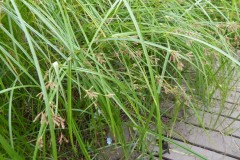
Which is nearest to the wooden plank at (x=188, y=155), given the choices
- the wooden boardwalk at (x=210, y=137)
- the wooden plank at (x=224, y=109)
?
the wooden boardwalk at (x=210, y=137)

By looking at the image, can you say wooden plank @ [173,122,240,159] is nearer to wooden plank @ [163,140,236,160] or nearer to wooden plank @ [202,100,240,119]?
wooden plank @ [163,140,236,160]

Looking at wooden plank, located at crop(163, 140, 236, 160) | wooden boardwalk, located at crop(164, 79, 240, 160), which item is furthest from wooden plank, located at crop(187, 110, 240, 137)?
wooden plank, located at crop(163, 140, 236, 160)

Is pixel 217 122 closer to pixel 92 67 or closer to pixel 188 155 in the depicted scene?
pixel 188 155

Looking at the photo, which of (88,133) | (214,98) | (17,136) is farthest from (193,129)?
(17,136)

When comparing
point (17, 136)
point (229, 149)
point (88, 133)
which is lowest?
point (229, 149)

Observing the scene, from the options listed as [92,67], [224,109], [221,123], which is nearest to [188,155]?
[221,123]

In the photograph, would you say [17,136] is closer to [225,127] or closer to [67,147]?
[67,147]

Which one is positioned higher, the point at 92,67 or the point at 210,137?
the point at 92,67

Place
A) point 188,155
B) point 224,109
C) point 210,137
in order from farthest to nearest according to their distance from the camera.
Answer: point 224,109
point 210,137
point 188,155
